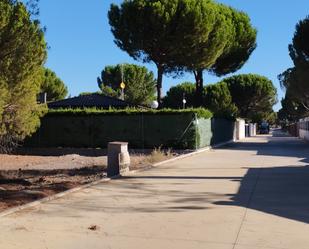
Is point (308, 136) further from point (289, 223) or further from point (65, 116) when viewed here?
point (289, 223)

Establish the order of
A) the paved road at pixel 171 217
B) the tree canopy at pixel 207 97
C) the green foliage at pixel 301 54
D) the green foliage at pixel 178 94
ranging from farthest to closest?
the green foliage at pixel 178 94
the tree canopy at pixel 207 97
the green foliage at pixel 301 54
the paved road at pixel 171 217

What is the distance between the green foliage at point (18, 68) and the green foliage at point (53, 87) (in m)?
44.5

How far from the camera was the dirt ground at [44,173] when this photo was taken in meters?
12.2

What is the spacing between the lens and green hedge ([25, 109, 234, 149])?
1193 inches

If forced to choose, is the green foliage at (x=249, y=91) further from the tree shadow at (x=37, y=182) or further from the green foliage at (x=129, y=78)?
the tree shadow at (x=37, y=182)

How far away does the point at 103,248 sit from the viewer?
24.2 feet

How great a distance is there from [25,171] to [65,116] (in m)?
12.1

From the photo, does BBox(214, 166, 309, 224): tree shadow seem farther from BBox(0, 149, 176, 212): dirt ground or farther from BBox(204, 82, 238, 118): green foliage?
BBox(204, 82, 238, 118): green foliage

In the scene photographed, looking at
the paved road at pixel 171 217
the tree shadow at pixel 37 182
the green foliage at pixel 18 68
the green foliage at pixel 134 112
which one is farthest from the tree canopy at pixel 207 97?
the paved road at pixel 171 217

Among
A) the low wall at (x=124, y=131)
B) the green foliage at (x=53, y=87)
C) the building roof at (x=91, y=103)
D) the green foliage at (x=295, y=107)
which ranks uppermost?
the green foliage at (x=53, y=87)

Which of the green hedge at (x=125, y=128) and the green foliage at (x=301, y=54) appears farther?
the green foliage at (x=301, y=54)

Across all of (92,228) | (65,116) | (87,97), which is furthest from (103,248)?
(87,97)

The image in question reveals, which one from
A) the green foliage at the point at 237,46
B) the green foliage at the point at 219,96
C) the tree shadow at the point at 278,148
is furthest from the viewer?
the green foliage at the point at 219,96

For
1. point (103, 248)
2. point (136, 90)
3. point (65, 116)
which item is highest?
point (136, 90)
